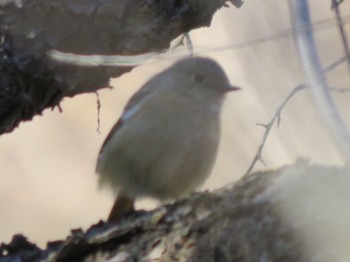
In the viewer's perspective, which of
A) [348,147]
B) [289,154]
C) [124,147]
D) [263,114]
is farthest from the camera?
[124,147]

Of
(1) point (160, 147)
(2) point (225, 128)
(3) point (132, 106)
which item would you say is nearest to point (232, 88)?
(2) point (225, 128)

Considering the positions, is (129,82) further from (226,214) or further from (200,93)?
(226,214)

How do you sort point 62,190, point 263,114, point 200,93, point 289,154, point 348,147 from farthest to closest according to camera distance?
point 62,190
point 200,93
point 263,114
point 289,154
point 348,147

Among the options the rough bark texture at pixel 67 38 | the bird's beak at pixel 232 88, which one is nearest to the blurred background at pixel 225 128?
the bird's beak at pixel 232 88

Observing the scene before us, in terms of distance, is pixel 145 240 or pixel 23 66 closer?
pixel 145 240

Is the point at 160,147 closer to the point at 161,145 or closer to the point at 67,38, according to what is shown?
the point at 161,145

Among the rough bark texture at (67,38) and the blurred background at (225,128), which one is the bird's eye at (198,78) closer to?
the blurred background at (225,128)

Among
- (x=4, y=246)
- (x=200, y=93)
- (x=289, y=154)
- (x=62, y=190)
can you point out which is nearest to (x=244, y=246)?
(x=289, y=154)
